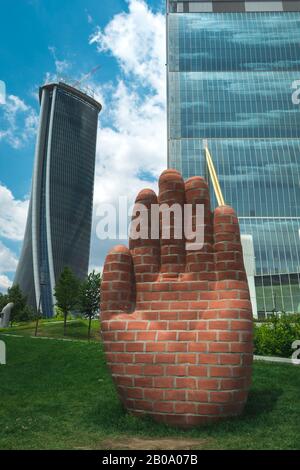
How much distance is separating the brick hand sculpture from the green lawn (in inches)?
12.9

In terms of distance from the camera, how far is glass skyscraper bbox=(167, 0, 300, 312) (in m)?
68.8

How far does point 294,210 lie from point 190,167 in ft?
64.6

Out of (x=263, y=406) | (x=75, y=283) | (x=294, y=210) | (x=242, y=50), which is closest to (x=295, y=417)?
(x=263, y=406)

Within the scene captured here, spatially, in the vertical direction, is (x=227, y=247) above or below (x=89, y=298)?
below

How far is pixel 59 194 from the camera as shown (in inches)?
4067

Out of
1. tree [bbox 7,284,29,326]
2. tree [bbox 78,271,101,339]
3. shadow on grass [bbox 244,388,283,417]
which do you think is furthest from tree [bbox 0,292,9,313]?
shadow on grass [bbox 244,388,283,417]

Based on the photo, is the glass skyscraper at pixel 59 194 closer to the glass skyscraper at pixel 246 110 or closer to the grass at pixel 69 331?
the glass skyscraper at pixel 246 110

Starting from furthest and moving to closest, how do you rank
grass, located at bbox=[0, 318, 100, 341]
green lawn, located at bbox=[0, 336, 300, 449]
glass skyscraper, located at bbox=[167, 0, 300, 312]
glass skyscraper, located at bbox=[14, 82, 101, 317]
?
glass skyscraper, located at bbox=[14, 82, 101, 317] < glass skyscraper, located at bbox=[167, 0, 300, 312] < grass, located at bbox=[0, 318, 100, 341] < green lawn, located at bbox=[0, 336, 300, 449]

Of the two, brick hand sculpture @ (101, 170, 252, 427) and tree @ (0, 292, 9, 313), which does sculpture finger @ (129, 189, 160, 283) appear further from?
tree @ (0, 292, 9, 313)

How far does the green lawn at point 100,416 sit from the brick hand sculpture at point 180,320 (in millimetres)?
329

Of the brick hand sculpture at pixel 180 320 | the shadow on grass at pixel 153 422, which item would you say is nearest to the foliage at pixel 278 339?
the shadow on grass at pixel 153 422

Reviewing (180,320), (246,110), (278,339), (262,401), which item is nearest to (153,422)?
(180,320)

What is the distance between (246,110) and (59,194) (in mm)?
50278

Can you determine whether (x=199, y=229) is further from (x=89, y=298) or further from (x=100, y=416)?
(x=89, y=298)
